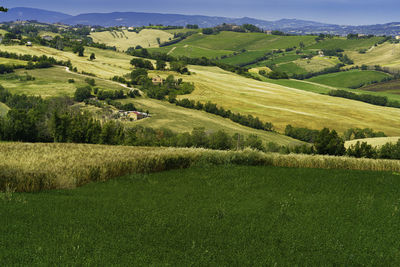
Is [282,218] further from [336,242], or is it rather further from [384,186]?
[384,186]

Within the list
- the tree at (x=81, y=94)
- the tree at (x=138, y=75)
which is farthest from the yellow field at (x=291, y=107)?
Answer: the tree at (x=81, y=94)

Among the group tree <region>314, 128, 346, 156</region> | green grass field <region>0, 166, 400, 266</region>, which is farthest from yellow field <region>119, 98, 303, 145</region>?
green grass field <region>0, 166, 400, 266</region>

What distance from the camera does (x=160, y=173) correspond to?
21422mm

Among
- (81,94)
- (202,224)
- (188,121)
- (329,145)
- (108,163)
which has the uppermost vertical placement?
(202,224)

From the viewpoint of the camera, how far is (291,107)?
5876 inches

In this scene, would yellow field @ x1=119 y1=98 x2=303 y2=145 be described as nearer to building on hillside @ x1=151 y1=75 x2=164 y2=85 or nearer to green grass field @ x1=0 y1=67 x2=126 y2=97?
green grass field @ x1=0 y1=67 x2=126 y2=97

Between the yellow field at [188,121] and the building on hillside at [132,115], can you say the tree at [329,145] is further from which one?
the building on hillside at [132,115]

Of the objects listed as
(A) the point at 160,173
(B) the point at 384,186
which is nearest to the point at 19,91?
(A) the point at 160,173

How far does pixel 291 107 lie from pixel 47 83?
11099cm

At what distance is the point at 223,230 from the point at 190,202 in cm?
314

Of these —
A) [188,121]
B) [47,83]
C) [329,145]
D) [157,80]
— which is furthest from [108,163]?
[157,80]

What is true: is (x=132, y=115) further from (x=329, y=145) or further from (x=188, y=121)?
(x=329, y=145)

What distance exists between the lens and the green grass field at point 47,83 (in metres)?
140

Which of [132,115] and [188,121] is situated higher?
[132,115]
